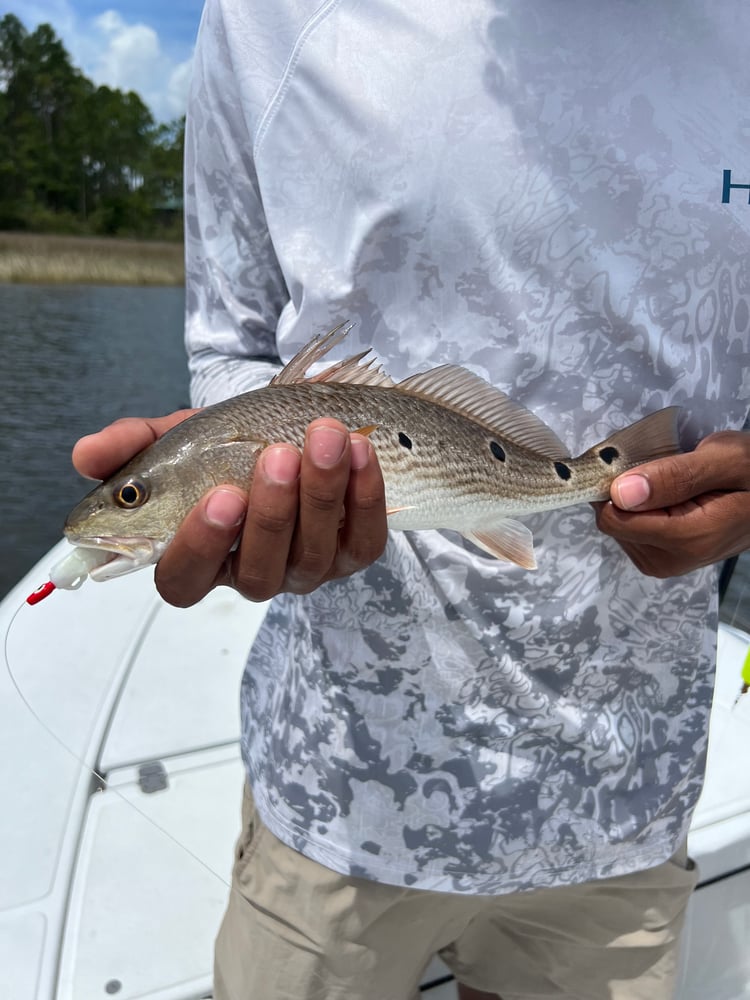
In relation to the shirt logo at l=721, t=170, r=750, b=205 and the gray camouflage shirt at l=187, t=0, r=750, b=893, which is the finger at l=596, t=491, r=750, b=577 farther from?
the shirt logo at l=721, t=170, r=750, b=205

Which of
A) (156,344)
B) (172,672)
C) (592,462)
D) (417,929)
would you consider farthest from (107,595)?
(156,344)

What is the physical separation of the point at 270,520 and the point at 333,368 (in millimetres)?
321

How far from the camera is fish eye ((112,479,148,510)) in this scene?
1.21 meters

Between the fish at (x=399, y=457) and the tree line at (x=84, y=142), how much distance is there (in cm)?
6911

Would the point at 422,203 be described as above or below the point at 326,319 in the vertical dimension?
above

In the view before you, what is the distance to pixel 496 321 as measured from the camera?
1265mm

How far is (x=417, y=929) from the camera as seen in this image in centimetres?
148

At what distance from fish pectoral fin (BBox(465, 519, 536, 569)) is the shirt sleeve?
1.72ft

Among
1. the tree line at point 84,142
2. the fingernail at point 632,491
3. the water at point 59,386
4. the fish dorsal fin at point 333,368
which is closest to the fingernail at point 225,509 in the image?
→ the fish dorsal fin at point 333,368

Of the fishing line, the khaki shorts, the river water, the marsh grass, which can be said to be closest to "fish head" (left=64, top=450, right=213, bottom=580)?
the khaki shorts

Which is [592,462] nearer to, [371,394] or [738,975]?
[371,394]

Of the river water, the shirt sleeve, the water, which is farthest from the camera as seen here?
the water

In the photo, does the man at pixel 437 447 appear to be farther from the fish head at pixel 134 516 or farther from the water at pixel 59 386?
the water at pixel 59 386

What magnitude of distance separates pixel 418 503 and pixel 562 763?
0.53 m
